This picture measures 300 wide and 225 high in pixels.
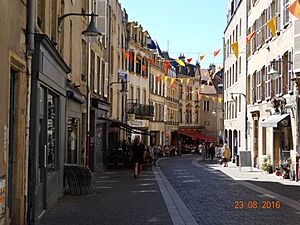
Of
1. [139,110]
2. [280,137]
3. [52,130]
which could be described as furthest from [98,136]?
[139,110]

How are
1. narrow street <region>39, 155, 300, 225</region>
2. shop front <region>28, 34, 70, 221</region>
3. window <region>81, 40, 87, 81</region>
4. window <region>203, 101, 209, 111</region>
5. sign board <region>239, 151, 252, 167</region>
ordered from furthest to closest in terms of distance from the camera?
window <region>203, 101, 209, 111</region> < sign board <region>239, 151, 252, 167</region> < window <region>81, 40, 87, 81</region> < narrow street <region>39, 155, 300, 225</region> < shop front <region>28, 34, 70, 221</region>

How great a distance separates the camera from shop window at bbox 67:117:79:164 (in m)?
18.2

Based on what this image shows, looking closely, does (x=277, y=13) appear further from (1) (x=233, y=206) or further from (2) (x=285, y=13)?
(1) (x=233, y=206)

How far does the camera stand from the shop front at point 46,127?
10445 millimetres

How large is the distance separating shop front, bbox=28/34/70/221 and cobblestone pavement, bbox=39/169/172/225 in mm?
361

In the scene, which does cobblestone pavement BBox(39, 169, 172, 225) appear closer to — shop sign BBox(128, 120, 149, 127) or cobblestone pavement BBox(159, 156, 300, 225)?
cobblestone pavement BBox(159, 156, 300, 225)

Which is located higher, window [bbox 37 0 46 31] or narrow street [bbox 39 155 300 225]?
window [bbox 37 0 46 31]

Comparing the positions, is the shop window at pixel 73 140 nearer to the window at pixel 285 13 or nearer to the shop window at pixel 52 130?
→ the shop window at pixel 52 130

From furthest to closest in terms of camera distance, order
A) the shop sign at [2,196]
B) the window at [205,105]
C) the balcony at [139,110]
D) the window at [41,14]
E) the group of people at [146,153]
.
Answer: the window at [205,105]
the balcony at [139,110]
the group of people at [146,153]
the window at [41,14]
the shop sign at [2,196]

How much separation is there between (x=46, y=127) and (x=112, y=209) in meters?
2.48

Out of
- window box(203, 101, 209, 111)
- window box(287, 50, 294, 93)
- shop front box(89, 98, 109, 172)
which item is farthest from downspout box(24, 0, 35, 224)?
window box(203, 101, 209, 111)

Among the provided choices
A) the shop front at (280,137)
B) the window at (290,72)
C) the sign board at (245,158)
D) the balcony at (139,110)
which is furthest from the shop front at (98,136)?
the balcony at (139,110)

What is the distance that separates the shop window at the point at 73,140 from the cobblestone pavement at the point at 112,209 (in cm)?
147

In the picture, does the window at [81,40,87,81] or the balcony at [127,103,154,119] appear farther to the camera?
the balcony at [127,103,154,119]
